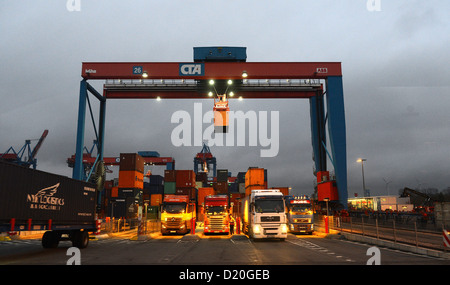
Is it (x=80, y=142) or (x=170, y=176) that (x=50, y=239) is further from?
(x=170, y=176)

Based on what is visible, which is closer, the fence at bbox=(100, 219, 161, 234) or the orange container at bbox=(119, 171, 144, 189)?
the fence at bbox=(100, 219, 161, 234)

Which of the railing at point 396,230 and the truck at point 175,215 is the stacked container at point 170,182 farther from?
the railing at point 396,230

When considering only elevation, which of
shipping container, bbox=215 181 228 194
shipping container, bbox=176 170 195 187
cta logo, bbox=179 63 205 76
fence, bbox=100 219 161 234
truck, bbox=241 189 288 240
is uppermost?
cta logo, bbox=179 63 205 76

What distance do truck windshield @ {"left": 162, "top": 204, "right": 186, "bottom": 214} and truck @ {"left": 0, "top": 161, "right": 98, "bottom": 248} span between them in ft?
24.2

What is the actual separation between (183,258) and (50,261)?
4.61m

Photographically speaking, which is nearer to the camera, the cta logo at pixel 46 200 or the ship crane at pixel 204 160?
the cta logo at pixel 46 200

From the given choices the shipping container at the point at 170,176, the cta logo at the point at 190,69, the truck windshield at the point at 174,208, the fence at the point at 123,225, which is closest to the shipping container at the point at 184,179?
the shipping container at the point at 170,176

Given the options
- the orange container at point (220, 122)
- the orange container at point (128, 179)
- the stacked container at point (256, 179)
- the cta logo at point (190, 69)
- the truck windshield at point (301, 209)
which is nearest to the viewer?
the truck windshield at point (301, 209)

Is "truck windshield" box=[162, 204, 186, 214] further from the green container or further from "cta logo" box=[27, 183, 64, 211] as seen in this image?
the green container

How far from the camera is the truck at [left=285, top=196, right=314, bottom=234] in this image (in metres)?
23.5

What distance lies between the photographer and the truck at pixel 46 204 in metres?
11.3

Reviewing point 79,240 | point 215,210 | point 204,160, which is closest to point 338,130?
point 215,210

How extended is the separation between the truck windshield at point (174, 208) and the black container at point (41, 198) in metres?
7.89

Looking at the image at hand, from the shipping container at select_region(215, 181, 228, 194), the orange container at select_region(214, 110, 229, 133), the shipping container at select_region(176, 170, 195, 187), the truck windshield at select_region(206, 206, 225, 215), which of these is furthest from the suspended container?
the shipping container at select_region(215, 181, 228, 194)
